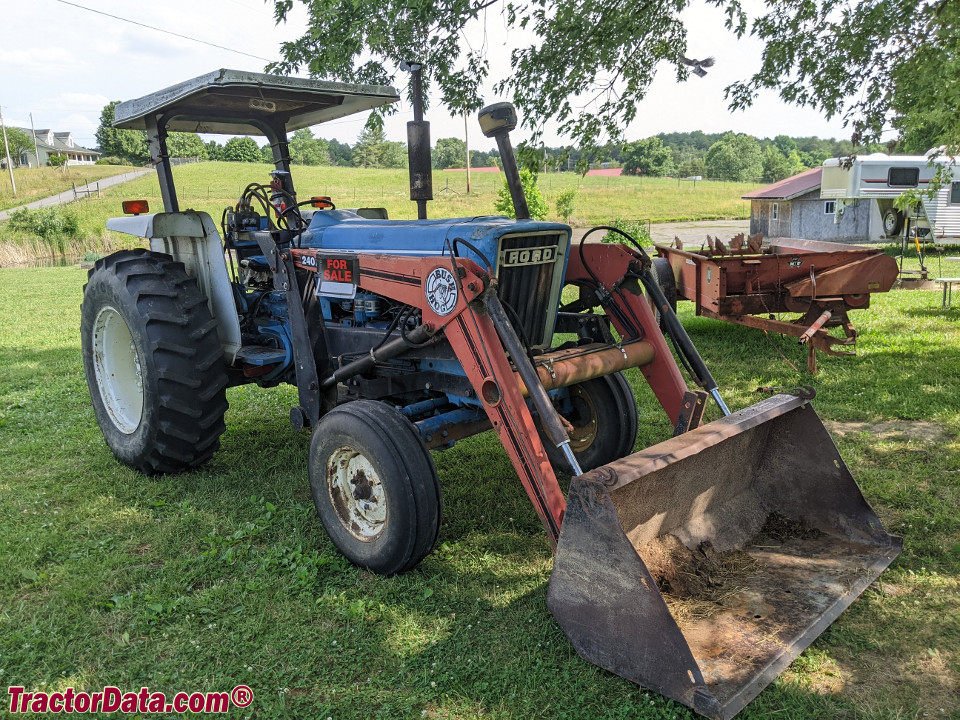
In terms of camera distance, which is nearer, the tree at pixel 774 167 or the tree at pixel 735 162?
the tree at pixel 735 162

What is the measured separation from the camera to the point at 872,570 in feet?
10.0

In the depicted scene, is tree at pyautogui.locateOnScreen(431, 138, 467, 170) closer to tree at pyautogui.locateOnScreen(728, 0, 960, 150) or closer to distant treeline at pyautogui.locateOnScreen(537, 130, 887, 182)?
distant treeline at pyautogui.locateOnScreen(537, 130, 887, 182)

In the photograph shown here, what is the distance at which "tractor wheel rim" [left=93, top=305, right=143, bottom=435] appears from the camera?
16.0 ft

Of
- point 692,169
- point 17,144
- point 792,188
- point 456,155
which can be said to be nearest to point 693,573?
point 792,188

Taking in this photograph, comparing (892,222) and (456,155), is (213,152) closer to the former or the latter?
(456,155)

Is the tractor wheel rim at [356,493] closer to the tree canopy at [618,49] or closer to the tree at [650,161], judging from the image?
the tree canopy at [618,49]

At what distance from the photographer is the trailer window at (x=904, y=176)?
813 inches

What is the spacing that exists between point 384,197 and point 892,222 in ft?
81.8

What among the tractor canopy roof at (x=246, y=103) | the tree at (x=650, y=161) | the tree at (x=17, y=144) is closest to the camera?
the tractor canopy roof at (x=246, y=103)

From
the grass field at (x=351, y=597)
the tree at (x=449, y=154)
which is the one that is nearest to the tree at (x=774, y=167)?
the tree at (x=449, y=154)

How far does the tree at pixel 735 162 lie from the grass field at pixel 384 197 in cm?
2310

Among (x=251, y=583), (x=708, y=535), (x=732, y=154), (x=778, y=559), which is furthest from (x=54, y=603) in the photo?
(x=732, y=154)

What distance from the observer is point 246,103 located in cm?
461

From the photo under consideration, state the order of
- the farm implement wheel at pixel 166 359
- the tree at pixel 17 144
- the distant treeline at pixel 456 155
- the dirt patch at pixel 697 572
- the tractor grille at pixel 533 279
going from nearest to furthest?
1. the dirt patch at pixel 697 572
2. the tractor grille at pixel 533 279
3. the farm implement wheel at pixel 166 359
4. the distant treeline at pixel 456 155
5. the tree at pixel 17 144
